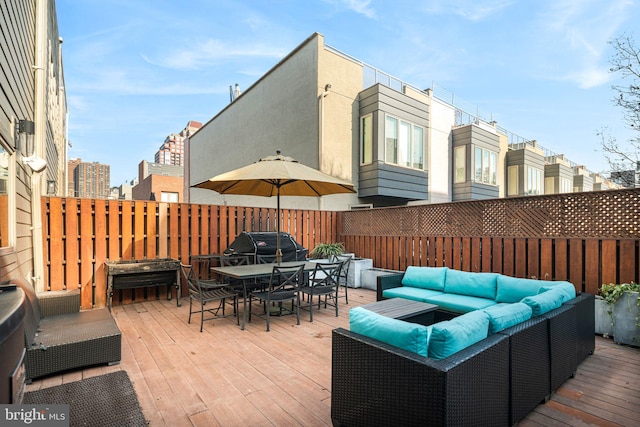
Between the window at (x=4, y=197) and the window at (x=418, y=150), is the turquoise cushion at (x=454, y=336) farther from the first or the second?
the window at (x=418, y=150)

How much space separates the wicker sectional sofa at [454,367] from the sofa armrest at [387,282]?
2.46 m

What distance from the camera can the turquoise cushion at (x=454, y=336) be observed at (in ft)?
6.13

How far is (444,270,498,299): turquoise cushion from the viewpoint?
4.34 meters

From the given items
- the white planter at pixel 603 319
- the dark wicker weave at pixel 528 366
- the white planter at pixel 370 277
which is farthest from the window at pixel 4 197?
the white planter at pixel 603 319

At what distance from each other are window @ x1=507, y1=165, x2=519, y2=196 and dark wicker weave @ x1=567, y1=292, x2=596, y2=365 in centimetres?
1570

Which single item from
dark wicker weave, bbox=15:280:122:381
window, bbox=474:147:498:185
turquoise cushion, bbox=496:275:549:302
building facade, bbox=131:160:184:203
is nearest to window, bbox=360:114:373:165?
window, bbox=474:147:498:185

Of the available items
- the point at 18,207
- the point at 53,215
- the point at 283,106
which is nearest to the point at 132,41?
the point at 283,106

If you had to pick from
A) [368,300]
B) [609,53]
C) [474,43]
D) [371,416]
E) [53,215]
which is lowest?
[368,300]

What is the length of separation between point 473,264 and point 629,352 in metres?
2.68

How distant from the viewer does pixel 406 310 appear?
352cm

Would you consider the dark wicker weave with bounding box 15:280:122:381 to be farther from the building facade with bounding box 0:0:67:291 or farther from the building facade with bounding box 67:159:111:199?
the building facade with bounding box 67:159:111:199

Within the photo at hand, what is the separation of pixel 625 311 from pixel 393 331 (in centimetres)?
397

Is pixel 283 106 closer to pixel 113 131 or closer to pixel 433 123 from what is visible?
pixel 433 123

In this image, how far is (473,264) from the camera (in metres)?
6.28
